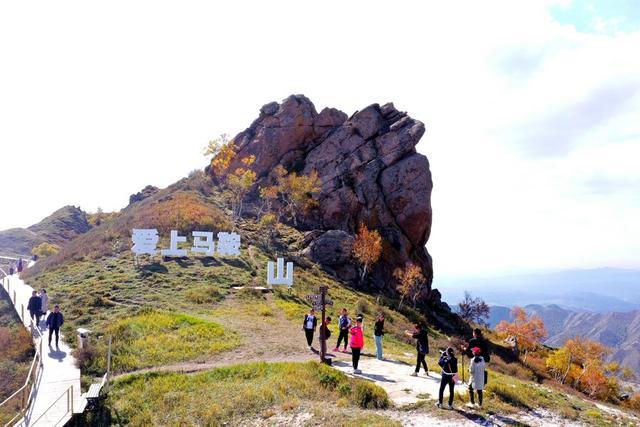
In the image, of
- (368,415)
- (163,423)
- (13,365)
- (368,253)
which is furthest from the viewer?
(368,253)

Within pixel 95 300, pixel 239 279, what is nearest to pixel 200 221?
pixel 239 279

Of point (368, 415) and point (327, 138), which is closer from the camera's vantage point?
point (368, 415)

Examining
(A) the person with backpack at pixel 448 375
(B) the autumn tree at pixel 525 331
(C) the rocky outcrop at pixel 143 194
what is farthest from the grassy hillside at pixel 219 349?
(C) the rocky outcrop at pixel 143 194

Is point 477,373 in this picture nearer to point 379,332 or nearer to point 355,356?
point 355,356

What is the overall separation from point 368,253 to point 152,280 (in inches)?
1032

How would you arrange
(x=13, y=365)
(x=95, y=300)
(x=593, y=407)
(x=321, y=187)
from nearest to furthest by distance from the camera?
(x=593, y=407), (x=13, y=365), (x=95, y=300), (x=321, y=187)

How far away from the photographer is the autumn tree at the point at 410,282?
178ft

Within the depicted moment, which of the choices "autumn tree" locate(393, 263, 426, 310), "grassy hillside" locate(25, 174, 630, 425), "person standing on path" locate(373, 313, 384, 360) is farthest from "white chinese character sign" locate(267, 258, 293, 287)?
"person standing on path" locate(373, 313, 384, 360)

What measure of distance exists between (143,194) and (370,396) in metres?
85.1

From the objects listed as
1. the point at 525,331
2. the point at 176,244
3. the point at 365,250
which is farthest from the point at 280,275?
the point at 525,331

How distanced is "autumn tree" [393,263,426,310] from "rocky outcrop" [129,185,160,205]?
54482mm

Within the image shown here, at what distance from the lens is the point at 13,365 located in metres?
21.6

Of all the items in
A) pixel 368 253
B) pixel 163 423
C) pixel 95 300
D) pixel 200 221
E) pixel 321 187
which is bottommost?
pixel 163 423

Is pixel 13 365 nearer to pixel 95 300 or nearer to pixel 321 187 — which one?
pixel 95 300
